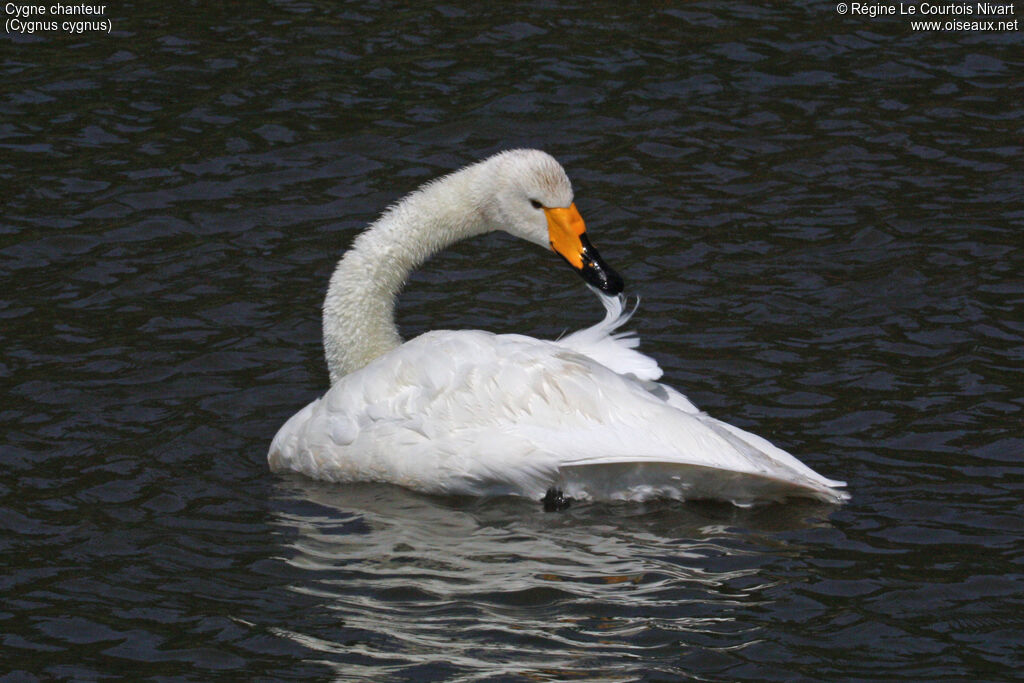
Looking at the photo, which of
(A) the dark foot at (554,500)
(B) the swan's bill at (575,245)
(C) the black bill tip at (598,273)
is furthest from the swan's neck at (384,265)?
(A) the dark foot at (554,500)

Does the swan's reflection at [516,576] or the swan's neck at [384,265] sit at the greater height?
the swan's neck at [384,265]

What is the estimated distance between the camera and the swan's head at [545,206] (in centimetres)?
822

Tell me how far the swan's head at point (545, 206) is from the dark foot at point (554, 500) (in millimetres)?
1376

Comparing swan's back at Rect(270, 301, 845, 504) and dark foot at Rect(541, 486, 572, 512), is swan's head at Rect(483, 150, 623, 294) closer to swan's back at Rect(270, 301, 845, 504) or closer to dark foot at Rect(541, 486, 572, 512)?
swan's back at Rect(270, 301, 845, 504)

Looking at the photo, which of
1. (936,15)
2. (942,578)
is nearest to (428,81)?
(936,15)

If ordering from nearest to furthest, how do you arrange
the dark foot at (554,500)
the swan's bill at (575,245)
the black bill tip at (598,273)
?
the dark foot at (554,500)
the black bill tip at (598,273)
the swan's bill at (575,245)

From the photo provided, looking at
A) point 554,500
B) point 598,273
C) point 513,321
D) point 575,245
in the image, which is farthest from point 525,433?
point 513,321

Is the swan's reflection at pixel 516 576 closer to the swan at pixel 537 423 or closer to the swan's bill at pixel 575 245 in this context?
the swan at pixel 537 423

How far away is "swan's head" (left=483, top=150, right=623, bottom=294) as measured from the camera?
8219 millimetres

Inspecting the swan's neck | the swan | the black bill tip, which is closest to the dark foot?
the swan

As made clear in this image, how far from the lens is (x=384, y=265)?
8500mm

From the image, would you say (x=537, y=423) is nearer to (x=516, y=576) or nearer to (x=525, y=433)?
(x=525, y=433)

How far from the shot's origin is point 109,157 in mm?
11344

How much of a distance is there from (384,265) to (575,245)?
3.44 feet
